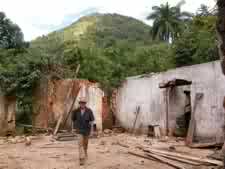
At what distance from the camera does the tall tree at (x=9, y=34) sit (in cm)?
2238

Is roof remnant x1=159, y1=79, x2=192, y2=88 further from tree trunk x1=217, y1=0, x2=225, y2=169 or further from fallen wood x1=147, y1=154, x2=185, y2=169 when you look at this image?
tree trunk x1=217, y1=0, x2=225, y2=169

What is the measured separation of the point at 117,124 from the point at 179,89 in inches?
188

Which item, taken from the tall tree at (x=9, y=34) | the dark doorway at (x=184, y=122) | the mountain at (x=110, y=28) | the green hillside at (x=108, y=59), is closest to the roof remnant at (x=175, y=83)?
the dark doorway at (x=184, y=122)

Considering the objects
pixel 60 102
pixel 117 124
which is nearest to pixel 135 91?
pixel 117 124

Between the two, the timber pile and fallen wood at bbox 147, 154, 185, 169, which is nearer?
fallen wood at bbox 147, 154, 185, 169

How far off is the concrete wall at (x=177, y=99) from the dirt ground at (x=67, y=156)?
1430 millimetres

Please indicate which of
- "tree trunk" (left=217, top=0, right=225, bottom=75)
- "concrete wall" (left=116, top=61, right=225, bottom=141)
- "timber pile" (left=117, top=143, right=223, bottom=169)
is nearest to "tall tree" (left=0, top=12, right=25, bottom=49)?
"concrete wall" (left=116, top=61, right=225, bottom=141)

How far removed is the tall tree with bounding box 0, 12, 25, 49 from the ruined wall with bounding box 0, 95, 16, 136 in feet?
24.8

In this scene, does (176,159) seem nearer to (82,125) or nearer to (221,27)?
(82,125)

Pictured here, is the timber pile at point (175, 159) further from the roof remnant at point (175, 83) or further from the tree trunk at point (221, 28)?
the tree trunk at point (221, 28)

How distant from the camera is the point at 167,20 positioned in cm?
4191

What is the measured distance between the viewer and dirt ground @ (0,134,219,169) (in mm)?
8148

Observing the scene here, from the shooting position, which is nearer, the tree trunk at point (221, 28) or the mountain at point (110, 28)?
the tree trunk at point (221, 28)

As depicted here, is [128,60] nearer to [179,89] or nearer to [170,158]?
[179,89]
